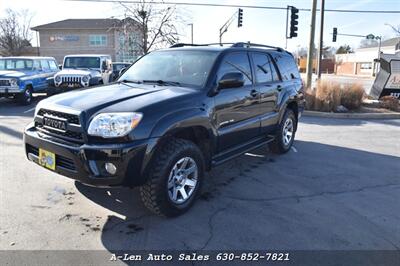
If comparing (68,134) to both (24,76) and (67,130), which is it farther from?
(24,76)

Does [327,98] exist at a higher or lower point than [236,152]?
higher

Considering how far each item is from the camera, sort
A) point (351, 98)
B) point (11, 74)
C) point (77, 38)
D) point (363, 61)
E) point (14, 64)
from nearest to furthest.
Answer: point (351, 98)
point (11, 74)
point (14, 64)
point (77, 38)
point (363, 61)

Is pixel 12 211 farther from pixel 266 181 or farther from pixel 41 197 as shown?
pixel 266 181

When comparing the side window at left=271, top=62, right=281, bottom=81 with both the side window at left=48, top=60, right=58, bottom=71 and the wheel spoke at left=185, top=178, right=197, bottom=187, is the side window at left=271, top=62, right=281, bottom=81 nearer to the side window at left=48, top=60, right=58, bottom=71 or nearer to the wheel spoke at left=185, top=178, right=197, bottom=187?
the wheel spoke at left=185, top=178, right=197, bottom=187

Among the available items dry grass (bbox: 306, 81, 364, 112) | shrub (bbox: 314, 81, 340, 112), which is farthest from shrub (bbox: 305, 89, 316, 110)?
shrub (bbox: 314, 81, 340, 112)

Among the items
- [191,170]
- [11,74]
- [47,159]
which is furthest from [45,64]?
[191,170]

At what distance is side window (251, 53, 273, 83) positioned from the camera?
535cm

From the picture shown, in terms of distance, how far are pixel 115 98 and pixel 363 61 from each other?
6658 centimetres

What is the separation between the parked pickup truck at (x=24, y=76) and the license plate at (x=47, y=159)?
10.2m

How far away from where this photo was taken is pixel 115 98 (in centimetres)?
373

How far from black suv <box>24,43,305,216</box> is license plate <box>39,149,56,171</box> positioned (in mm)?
11

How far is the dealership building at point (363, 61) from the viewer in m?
58.2

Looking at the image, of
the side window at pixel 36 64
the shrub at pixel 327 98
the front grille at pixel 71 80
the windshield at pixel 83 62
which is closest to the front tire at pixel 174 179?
the shrub at pixel 327 98

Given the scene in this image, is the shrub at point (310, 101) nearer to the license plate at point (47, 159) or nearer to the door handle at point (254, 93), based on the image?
the door handle at point (254, 93)
